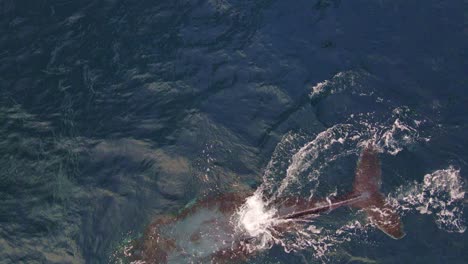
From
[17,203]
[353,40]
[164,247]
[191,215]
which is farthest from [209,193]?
[353,40]

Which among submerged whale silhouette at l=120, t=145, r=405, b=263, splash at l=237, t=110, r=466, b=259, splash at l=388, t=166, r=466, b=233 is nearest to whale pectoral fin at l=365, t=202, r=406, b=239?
submerged whale silhouette at l=120, t=145, r=405, b=263

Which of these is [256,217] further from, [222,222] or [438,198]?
[438,198]

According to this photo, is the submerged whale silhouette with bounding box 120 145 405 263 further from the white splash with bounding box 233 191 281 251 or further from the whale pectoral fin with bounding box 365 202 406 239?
the white splash with bounding box 233 191 281 251

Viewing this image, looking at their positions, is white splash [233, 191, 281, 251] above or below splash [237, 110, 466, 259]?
below

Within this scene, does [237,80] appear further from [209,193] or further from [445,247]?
[445,247]

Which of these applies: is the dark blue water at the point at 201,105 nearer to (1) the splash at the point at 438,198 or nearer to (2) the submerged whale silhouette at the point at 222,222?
(1) the splash at the point at 438,198

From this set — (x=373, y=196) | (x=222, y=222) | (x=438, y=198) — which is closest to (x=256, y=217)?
(x=222, y=222)
